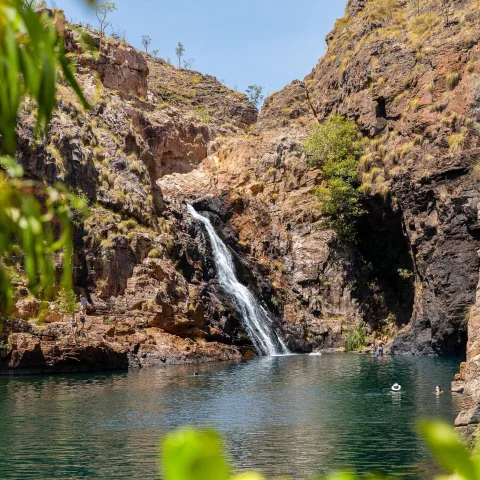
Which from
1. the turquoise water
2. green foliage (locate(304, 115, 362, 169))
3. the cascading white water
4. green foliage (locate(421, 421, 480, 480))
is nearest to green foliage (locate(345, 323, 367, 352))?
the cascading white water

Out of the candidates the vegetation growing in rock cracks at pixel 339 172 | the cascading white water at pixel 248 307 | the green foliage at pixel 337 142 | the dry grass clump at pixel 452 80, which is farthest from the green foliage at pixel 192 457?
the green foliage at pixel 337 142

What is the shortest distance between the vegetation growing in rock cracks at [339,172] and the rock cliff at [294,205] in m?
1.01

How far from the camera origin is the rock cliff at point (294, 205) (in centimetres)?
4919

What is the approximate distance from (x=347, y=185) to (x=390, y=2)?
64.9ft

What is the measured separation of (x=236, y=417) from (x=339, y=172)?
39.8 meters

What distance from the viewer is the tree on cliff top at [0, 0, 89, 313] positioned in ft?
6.16

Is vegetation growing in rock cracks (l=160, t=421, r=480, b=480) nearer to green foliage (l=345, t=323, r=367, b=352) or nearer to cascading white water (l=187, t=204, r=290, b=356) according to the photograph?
cascading white water (l=187, t=204, r=290, b=356)

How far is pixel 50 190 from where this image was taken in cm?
218

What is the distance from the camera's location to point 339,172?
62.4 metres

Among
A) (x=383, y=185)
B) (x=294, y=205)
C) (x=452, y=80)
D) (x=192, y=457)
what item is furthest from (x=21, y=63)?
(x=294, y=205)

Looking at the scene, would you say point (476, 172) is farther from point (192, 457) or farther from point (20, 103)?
point (192, 457)

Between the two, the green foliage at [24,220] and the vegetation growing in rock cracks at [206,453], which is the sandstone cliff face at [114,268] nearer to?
the green foliage at [24,220]

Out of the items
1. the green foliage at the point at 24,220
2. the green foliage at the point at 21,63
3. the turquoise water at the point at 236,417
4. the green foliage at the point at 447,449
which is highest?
the green foliage at the point at 21,63

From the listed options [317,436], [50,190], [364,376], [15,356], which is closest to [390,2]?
[364,376]
